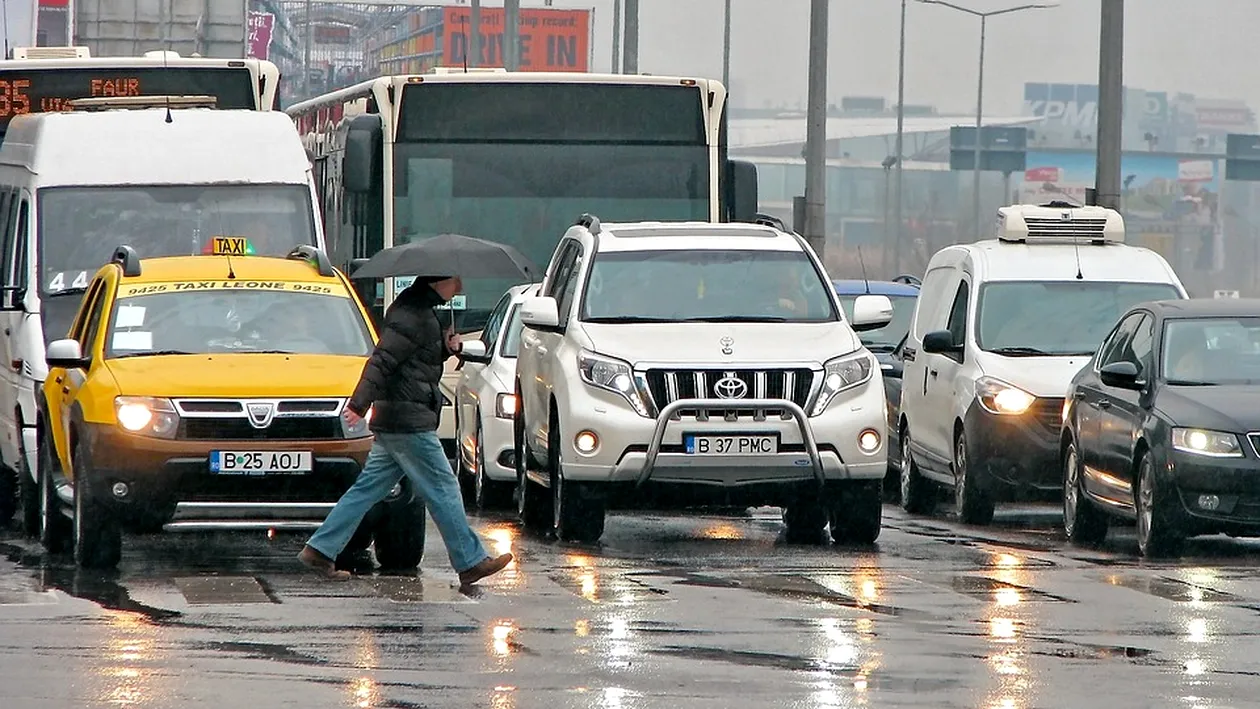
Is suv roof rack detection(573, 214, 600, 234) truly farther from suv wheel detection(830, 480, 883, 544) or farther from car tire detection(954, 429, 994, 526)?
car tire detection(954, 429, 994, 526)

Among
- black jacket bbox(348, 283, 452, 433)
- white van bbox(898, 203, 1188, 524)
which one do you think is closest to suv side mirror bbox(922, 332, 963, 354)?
white van bbox(898, 203, 1188, 524)

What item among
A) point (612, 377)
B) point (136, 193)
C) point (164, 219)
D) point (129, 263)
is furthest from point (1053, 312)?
point (129, 263)

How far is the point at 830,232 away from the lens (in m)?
115

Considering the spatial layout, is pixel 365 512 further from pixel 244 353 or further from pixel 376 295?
pixel 376 295

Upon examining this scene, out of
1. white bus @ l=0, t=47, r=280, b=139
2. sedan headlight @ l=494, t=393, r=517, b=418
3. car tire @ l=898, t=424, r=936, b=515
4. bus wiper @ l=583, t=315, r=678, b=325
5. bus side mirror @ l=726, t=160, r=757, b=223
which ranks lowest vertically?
car tire @ l=898, t=424, r=936, b=515

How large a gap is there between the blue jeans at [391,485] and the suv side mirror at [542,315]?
2.87m

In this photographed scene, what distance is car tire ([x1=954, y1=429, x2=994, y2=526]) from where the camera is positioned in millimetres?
18281

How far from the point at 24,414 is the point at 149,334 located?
7.20 ft

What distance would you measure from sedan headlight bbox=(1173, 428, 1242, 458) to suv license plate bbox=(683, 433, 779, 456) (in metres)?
2.26

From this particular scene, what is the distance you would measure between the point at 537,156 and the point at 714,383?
604 cm

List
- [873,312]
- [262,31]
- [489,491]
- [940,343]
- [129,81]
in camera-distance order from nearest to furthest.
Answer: [873,312], [940,343], [489,491], [129,81], [262,31]

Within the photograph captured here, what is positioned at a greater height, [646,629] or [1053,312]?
[1053,312]

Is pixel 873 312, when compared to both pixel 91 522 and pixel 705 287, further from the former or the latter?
pixel 91 522

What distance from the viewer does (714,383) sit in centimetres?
1538
